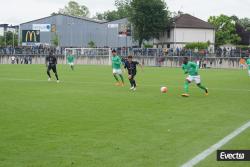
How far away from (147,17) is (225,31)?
89.1ft

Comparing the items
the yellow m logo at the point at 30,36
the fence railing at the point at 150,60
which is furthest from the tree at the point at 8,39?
the yellow m logo at the point at 30,36

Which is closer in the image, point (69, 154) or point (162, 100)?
point (69, 154)

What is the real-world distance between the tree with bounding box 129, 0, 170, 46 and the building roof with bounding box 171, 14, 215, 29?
325 cm

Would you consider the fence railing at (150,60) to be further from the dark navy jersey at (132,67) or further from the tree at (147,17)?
the dark navy jersey at (132,67)

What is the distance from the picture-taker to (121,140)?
32.9 ft

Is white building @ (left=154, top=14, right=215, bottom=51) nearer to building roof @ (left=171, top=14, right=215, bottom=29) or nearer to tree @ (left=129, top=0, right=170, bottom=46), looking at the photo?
building roof @ (left=171, top=14, right=215, bottom=29)

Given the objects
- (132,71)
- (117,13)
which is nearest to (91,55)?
(132,71)

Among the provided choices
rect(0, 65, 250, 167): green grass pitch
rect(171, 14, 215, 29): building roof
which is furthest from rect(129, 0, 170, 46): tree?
rect(0, 65, 250, 167): green grass pitch

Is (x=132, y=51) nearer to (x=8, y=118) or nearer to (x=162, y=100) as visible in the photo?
(x=162, y=100)

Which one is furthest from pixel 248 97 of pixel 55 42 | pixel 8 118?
pixel 55 42

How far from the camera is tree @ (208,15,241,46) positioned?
3903 inches

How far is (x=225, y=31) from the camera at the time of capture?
9975 centimetres

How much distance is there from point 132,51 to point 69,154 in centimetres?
5765

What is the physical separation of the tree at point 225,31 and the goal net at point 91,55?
36811mm
